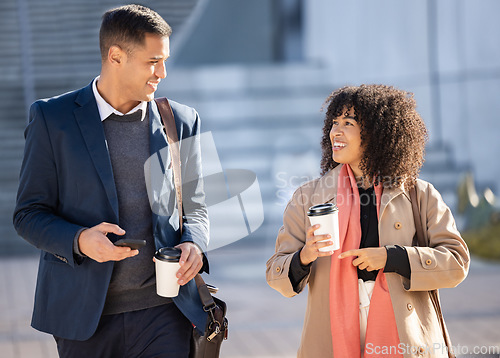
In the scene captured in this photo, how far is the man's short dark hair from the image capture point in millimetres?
2533

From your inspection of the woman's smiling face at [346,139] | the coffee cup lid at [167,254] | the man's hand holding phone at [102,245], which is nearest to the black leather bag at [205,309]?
the coffee cup lid at [167,254]

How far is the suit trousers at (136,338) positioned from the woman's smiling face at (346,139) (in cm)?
85

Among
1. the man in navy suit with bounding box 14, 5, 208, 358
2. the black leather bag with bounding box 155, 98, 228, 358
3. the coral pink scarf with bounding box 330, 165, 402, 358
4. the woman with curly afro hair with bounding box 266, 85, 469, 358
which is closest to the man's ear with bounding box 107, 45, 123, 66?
the man in navy suit with bounding box 14, 5, 208, 358

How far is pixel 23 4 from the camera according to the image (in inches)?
398

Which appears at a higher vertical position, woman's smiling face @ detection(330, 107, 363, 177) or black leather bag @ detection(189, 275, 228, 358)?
woman's smiling face @ detection(330, 107, 363, 177)

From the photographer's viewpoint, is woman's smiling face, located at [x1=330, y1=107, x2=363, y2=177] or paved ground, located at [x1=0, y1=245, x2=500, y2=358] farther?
paved ground, located at [x1=0, y1=245, x2=500, y2=358]

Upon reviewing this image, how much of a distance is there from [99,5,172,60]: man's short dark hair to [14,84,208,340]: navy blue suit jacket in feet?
0.80

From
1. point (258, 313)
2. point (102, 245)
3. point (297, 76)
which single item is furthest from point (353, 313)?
point (297, 76)

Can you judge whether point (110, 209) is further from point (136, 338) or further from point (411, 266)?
point (411, 266)

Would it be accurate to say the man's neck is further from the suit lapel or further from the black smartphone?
the black smartphone

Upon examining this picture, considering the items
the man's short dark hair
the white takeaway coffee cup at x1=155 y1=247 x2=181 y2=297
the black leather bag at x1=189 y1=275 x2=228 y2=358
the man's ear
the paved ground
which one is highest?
the man's short dark hair

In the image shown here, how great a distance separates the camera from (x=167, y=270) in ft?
7.86

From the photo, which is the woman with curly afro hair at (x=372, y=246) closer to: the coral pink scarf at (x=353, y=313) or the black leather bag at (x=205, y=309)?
the coral pink scarf at (x=353, y=313)

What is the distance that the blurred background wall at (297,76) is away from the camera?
401 inches
